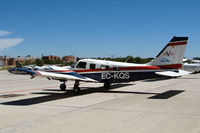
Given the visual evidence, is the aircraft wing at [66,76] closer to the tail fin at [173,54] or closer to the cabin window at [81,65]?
the cabin window at [81,65]

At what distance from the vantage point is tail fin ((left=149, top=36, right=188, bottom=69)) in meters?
14.5

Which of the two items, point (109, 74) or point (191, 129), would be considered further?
point (109, 74)

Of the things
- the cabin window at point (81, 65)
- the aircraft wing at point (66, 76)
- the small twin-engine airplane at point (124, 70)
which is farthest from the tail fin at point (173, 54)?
the cabin window at point (81, 65)

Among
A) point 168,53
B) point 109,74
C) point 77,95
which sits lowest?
point 77,95

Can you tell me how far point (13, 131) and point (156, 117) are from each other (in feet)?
16.6

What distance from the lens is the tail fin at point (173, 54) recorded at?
47.7 ft

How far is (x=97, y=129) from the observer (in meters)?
7.17

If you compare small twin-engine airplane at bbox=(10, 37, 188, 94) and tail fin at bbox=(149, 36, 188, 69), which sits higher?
tail fin at bbox=(149, 36, 188, 69)

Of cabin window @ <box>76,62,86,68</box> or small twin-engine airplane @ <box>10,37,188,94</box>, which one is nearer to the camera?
small twin-engine airplane @ <box>10,37,188,94</box>

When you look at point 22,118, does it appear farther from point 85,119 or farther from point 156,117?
point 156,117

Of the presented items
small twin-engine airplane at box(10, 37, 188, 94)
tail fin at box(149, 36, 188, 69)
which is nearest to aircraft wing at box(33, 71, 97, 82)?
small twin-engine airplane at box(10, 37, 188, 94)

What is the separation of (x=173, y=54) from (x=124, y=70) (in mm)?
3456

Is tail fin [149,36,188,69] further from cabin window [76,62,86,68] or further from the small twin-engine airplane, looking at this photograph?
cabin window [76,62,86,68]

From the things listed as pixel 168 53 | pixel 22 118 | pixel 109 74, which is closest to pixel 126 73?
pixel 109 74
